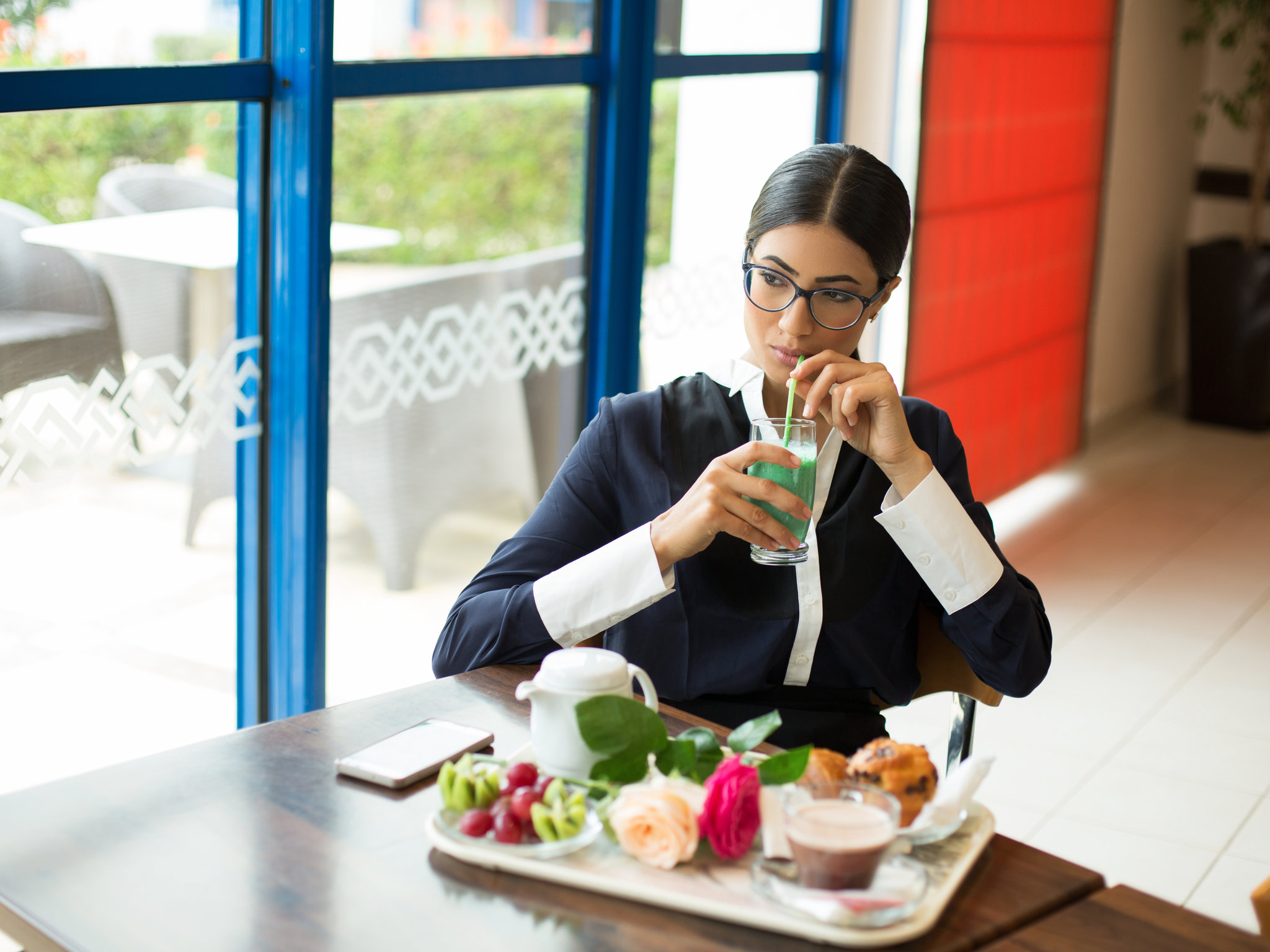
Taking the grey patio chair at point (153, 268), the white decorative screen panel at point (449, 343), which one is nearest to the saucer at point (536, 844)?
the grey patio chair at point (153, 268)

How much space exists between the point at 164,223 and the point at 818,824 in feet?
5.39

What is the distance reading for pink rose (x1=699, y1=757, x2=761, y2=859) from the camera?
1079 mm

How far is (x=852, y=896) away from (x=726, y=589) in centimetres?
66

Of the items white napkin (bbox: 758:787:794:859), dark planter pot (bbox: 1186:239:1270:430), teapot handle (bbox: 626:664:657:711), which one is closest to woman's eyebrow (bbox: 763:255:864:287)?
teapot handle (bbox: 626:664:657:711)

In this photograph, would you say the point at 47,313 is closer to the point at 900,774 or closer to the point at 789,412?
the point at 789,412

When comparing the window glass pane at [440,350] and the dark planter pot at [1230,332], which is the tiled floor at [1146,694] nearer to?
the dark planter pot at [1230,332]

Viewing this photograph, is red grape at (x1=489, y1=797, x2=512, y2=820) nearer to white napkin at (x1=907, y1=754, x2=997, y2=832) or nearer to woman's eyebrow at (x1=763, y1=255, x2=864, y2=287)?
white napkin at (x1=907, y1=754, x2=997, y2=832)

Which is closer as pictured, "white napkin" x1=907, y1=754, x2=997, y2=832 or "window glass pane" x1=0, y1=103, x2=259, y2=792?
"white napkin" x1=907, y1=754, x2=997, y2=832

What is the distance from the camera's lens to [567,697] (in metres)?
1.20

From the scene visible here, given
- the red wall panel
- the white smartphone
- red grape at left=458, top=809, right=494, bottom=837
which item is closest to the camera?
red grape at left=458, top=809, right=494, bottom=837

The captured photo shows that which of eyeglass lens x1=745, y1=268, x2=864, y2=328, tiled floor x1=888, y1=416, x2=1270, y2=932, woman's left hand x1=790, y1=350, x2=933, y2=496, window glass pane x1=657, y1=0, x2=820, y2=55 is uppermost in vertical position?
window glass pane x1=657, y1=0, x2=820, y2=55

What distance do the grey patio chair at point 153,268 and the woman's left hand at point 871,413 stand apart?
1.16 metres

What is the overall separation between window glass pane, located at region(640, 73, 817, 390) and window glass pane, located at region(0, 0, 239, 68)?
1.20 metres

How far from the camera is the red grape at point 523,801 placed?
111cm
